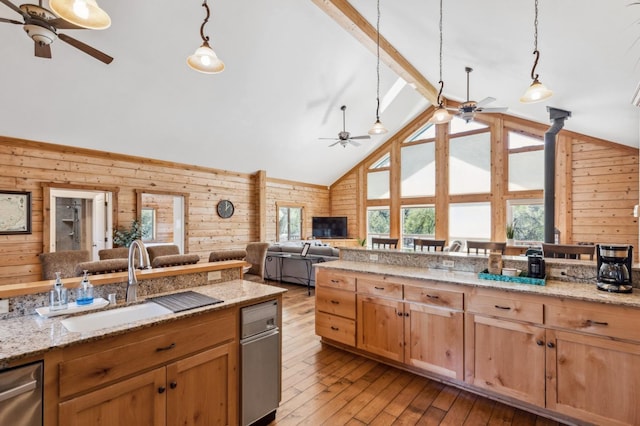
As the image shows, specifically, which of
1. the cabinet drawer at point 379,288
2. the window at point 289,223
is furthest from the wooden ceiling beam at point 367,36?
the window at point 289,223

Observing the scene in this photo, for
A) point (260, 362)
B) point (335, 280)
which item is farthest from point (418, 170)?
point (260, 362)

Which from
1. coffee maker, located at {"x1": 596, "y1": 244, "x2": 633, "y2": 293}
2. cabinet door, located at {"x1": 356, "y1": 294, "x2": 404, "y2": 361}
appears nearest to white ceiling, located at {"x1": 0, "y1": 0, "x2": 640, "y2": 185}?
coffee maker, located at {"x1": 596, "y1": 244, "x2": 633, "y2": 293}

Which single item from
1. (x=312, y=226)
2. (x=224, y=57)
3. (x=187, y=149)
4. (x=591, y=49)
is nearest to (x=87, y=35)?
(x=224, y=57)

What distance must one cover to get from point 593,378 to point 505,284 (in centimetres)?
72

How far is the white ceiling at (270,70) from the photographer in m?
2.99

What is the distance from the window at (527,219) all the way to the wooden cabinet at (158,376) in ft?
23.6

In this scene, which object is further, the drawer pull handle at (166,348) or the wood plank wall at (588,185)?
the wood plank wall at (588,185)

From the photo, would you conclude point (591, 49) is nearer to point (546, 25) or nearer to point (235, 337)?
point (546, 25)

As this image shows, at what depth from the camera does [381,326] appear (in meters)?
2.84

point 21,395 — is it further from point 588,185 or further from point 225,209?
point 588,185

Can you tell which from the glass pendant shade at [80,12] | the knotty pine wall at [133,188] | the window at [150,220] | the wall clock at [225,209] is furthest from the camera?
the window at [150,220]

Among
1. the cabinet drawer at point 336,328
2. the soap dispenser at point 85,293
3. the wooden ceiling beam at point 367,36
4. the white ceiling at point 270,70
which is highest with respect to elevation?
the wooden ceiling beam at point 367,36

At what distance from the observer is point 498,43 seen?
348 centimetres

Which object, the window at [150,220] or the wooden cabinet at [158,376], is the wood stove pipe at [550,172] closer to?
the wooden cabinet at [158,376]
